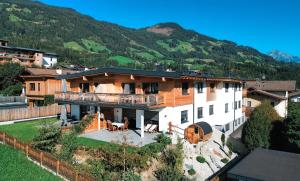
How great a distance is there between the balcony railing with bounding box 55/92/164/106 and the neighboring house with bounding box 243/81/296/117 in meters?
22.9

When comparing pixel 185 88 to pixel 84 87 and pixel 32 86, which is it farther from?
pixel 32 86

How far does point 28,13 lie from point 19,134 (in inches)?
5651

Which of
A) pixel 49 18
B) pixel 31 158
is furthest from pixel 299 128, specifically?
pixel 49 18

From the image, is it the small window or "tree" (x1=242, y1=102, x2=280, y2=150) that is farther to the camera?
the small window

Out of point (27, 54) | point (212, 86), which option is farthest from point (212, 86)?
point (27, 54)

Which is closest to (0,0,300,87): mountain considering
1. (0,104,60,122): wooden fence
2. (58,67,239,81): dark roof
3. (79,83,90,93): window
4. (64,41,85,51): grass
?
(64,41,85,51): grass

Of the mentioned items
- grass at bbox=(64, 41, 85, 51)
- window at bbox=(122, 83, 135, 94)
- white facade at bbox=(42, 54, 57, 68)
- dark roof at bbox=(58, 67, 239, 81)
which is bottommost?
window at bbox=(122, 83, 135, 94)

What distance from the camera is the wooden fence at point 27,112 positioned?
2933 cm

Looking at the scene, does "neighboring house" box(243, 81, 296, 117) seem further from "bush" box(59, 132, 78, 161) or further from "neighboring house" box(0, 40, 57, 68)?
"neighboring house" box(0, 40, 57, 68)

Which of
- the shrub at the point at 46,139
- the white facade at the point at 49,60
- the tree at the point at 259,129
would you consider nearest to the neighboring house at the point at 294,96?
the tree at the point at 259,129

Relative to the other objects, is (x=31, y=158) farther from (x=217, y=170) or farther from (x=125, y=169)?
(x=217, y=170)

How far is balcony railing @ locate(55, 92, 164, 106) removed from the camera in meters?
22.4

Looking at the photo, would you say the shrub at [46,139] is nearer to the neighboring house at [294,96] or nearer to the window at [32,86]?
the window at [32,86]

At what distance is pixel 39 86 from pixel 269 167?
3228cm
